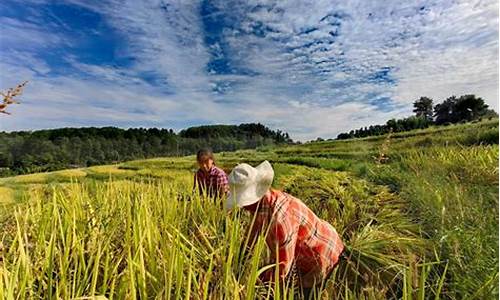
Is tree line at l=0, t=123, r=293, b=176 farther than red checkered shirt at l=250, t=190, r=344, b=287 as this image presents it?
Yes

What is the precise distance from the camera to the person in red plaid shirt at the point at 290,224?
164 centimetres

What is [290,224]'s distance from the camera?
1.64 meters

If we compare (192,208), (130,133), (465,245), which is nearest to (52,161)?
(130,133)

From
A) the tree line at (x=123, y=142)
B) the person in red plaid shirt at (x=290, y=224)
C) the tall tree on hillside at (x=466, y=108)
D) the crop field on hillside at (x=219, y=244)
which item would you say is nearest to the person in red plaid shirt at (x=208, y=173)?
the crop field on hillside at (x=219, y=244)

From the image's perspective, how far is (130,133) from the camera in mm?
9969

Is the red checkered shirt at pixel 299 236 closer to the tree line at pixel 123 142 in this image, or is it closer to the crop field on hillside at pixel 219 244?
the crop field on hillside at pixel 219 244

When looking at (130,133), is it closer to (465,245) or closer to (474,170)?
(474,170)

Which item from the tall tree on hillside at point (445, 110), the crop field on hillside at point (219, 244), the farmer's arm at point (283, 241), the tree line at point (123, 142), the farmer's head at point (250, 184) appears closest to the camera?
the crop field on hillside at point (219, 244)

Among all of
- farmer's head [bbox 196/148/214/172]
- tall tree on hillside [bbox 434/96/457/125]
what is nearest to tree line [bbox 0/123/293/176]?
tall tree on hillside [bbox 434/96/457/125]

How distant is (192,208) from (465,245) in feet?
4.53

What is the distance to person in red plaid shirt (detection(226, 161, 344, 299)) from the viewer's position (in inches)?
64.7

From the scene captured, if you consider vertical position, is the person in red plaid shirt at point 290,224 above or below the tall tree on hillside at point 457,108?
below

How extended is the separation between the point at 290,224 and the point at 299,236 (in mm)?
175

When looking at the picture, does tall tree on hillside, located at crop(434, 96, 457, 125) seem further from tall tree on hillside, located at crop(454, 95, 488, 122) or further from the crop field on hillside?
the crop field on hillside
